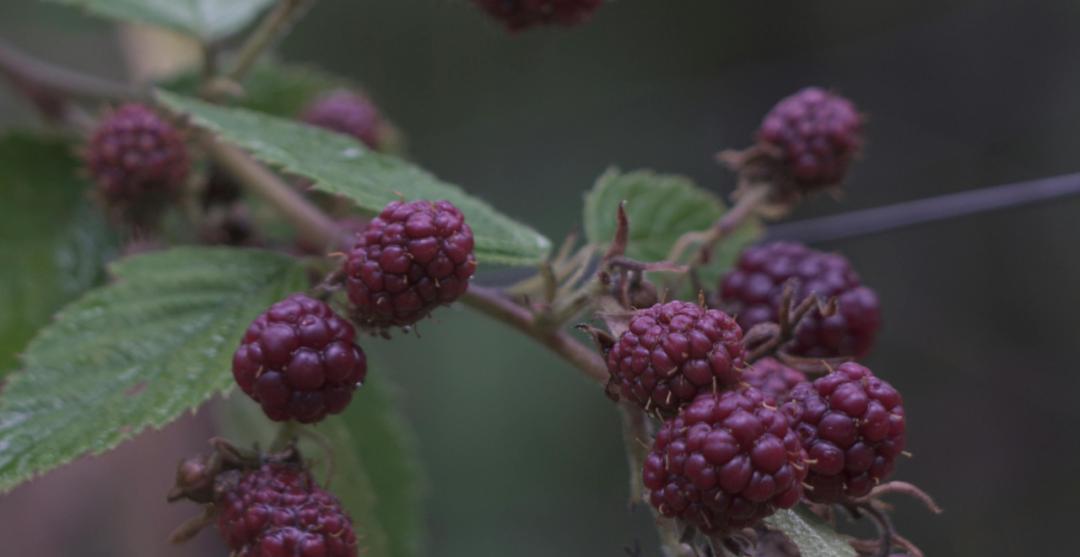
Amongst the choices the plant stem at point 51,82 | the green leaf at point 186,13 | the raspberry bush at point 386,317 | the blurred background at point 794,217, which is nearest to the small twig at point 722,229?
the raspberry bush at point 386,317

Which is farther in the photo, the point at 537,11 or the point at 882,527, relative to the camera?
the point at 537,11

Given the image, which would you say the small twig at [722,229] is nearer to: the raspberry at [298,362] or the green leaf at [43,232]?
the raspberry at [298,362]

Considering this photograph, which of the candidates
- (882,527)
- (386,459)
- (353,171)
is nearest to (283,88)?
(386,459)

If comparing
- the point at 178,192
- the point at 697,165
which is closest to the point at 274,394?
the point at 178,192

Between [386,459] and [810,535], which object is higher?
[810,535]

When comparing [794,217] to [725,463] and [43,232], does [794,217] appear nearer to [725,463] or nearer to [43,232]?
[43,232]

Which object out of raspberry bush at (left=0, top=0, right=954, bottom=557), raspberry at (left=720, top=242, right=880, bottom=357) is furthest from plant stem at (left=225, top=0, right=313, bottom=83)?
raspberry at (left=720, top=242, right=880, bottom=357)
